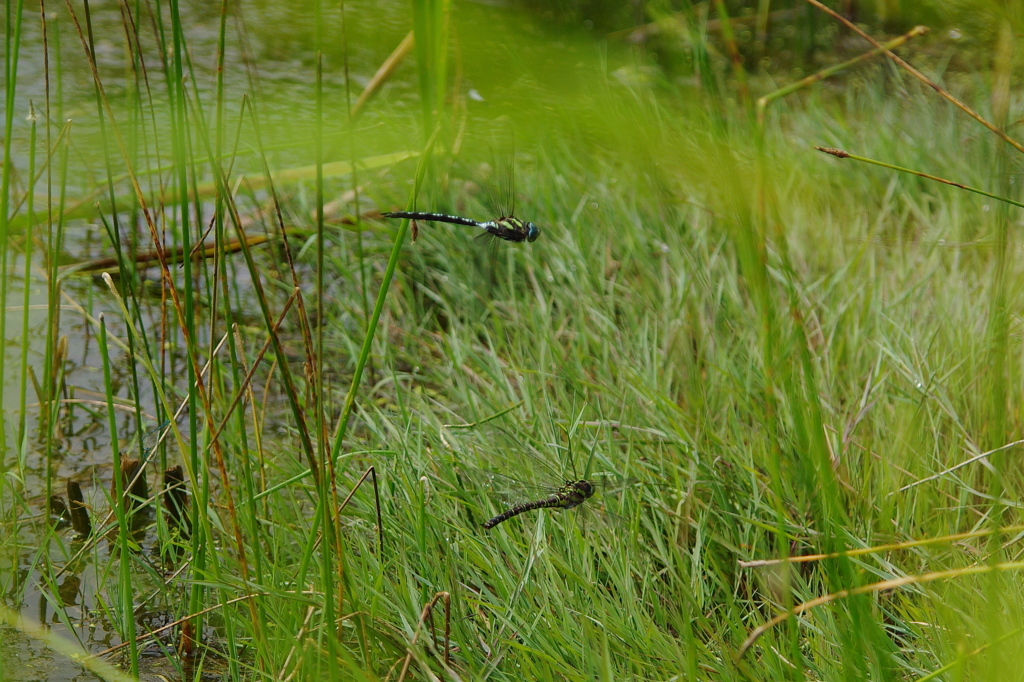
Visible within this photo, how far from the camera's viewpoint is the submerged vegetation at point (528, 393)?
67 cm

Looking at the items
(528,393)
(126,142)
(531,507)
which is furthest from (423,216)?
(126,142)

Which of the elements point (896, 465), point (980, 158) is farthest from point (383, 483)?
point (980, 158)

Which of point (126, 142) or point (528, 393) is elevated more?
point (126, 142)

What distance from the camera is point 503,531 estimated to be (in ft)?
3.54

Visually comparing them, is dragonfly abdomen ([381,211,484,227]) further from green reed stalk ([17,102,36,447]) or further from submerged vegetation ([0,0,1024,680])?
green reed stalk ([17,102,36,447])

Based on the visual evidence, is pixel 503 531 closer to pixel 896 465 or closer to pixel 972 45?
pixel 896 465

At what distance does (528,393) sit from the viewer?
1.39 meters

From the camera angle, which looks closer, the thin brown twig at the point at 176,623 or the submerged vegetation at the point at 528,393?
the submerged vegetation at the point at 528,393

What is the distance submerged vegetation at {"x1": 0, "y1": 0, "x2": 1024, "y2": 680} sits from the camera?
67 centimetres

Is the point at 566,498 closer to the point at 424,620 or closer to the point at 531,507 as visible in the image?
the point at 531,507

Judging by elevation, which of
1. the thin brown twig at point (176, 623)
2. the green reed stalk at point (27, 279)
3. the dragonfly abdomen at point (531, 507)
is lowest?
the thin brown twig at point (176, 623)

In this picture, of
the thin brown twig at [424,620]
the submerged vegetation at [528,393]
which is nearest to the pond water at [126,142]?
the submerged vegetation at [528,393]

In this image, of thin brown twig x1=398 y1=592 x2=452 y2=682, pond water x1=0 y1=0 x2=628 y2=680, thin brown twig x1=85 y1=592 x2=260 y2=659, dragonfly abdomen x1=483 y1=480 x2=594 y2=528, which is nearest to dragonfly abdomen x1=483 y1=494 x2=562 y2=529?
dragonfly abdomen x1=483 y1=480 x2=594 y2=528

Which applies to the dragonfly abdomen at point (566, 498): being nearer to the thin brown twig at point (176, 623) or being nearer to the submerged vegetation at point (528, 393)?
the submerged vegetation at point (528, 393)
